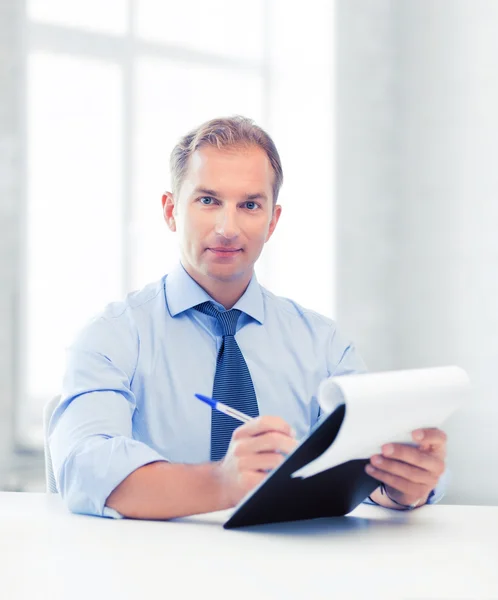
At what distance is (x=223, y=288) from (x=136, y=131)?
6.32ft

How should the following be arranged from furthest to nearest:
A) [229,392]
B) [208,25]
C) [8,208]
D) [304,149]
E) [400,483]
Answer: [304,149] < [208,25] < [8,208] < [229,392] < [400,483]

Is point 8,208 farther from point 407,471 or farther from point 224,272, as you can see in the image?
point 407,471

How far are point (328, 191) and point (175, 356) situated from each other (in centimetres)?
231

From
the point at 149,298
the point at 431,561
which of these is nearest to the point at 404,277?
the point at 149,298

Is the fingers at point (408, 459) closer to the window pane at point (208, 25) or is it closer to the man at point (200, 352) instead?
the man at point (200, 352)

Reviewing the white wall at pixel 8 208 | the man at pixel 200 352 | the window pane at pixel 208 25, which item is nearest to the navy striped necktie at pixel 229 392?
the man at pixel 200 352

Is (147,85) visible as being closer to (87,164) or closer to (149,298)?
(87,164)

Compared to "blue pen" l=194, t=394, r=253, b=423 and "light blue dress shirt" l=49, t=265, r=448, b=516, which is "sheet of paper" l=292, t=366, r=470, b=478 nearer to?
"blue pen" l=194, t=394, r=253, b=423

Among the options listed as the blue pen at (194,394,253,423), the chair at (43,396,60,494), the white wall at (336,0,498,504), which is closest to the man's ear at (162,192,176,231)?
the chair at (43,396,60,494)

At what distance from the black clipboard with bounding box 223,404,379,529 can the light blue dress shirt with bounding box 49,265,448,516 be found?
213 mm

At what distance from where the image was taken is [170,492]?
109 centimetres

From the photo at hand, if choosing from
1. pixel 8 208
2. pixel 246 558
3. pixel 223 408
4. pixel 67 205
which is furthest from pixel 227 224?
pixel 67 205

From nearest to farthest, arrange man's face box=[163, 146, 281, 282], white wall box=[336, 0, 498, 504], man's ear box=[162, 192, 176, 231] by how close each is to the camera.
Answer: man's face box=[163, 146, 281, 282], man's ear box=[162, 192, 176, 231], white wall box=[336, 0, 498, 504]

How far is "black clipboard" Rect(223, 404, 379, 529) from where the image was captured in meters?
0.87
